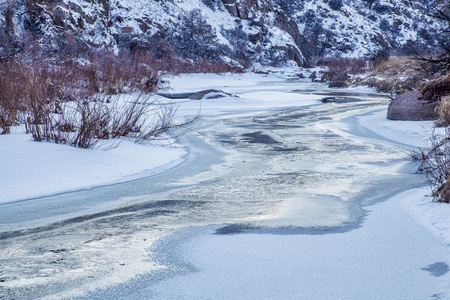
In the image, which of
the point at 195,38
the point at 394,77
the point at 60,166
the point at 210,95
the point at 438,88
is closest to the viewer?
the point at 60,166

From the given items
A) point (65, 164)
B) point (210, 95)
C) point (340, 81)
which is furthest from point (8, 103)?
point (340, 81)

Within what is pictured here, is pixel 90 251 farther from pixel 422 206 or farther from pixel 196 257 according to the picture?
pixel 422 206

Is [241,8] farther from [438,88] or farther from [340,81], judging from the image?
[438,88]

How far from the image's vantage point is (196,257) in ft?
9.29

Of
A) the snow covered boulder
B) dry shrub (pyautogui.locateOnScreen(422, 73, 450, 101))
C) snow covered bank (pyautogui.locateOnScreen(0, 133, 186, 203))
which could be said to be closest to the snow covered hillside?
dry shrub (pyautogui.locateOnScreen(422, 73, 450, 101))

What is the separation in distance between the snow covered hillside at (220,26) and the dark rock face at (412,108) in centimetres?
190

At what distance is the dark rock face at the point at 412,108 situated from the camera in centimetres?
977

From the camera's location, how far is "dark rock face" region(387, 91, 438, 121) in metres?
9.77

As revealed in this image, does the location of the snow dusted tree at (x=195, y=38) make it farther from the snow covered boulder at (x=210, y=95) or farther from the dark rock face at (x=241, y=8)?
the snow covered boulder at (x=210, y=95)

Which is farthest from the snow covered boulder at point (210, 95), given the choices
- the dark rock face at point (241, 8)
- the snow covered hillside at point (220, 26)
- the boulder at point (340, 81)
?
the dark rock face at point (241, 8)

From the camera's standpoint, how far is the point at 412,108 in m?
9.92

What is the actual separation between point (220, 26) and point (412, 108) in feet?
137

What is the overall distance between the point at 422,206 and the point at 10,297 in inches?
121

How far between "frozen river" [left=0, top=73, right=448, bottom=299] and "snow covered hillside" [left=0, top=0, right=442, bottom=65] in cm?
516
